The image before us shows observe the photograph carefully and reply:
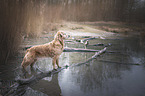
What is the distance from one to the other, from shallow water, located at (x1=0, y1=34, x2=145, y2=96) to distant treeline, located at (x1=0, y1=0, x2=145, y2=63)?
10.1 inches

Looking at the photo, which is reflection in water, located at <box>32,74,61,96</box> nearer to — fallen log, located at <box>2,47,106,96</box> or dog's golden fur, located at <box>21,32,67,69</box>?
fallen log, located at <box>2,47,106,96</box>

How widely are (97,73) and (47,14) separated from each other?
5.24 ft

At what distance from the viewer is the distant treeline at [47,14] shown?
5.97 ft

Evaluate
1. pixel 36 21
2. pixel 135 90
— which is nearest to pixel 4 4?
pixel 36 21

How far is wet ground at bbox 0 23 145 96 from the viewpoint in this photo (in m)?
1.46

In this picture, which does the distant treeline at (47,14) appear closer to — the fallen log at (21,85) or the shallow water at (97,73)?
the shallow water at (97,73)

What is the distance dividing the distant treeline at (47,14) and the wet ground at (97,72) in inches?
9.6

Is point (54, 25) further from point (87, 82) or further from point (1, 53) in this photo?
point (87, 82)

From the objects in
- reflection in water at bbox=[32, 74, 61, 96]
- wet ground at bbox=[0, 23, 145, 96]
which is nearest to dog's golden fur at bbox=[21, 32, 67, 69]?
wet ground at bbox=[0, 23, 145, 96]

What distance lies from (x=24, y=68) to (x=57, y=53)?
56 centimetres

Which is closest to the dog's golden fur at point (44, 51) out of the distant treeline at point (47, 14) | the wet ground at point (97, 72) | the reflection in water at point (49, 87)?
the wet ground at point (97, 72)

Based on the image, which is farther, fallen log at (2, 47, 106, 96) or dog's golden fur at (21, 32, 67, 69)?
dog's golden fur at (21, 32, 67, 69)

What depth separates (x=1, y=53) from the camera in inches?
71.9

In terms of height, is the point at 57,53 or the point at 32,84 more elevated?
the point at 57,53
